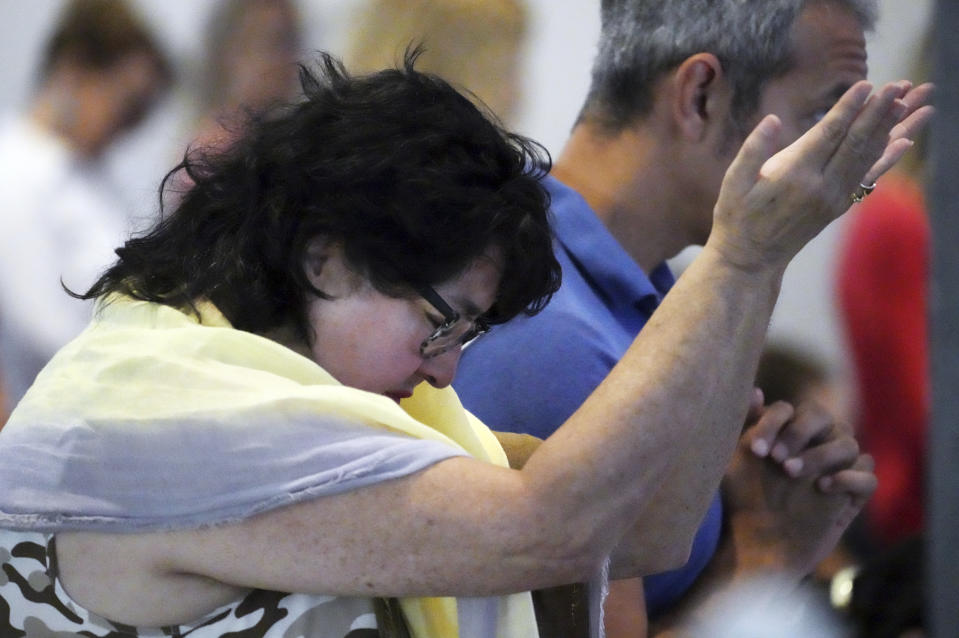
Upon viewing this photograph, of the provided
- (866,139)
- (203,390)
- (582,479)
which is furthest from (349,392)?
(866,139)

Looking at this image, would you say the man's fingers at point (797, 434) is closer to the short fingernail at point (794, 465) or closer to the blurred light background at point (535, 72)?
the short fingernail at point (794, 465)

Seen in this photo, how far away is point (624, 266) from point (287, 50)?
4.96 ft

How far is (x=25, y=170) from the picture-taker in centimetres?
303

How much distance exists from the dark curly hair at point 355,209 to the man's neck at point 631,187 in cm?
50

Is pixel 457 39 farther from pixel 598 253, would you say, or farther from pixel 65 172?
pixel 598 253

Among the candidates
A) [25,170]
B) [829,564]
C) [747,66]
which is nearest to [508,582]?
[747,66]

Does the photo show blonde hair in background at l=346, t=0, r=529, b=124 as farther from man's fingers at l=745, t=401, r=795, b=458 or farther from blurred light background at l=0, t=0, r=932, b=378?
man's fingers at l=745, t=401, r=795, b=458

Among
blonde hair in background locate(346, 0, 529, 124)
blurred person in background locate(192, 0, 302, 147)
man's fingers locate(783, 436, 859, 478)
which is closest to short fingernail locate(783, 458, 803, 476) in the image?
man's fingers locate(783, 436, 859, 478)

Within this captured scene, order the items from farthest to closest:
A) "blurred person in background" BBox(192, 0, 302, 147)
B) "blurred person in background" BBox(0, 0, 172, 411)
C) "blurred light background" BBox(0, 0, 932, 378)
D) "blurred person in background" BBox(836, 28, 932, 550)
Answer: "blurred person in background" BBox(192, 0, 302, 147) < "blurred person in background" BBox(0, 0, 172, 411) < "blurred light background" BBox(0, 0, 932, 378) < "blurred person in background" BBox(836, 28, 932, 550)

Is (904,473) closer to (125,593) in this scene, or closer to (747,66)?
(747,66)

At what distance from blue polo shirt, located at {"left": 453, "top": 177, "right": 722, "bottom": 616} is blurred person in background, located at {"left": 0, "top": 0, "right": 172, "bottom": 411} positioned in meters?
1.27

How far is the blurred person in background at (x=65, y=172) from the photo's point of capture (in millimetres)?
2977

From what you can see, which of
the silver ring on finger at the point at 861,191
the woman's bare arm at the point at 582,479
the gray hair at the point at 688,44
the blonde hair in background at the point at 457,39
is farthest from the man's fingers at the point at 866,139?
the blonde hair in background at the point at 457,39

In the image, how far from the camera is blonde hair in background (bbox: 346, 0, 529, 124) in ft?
9.70
